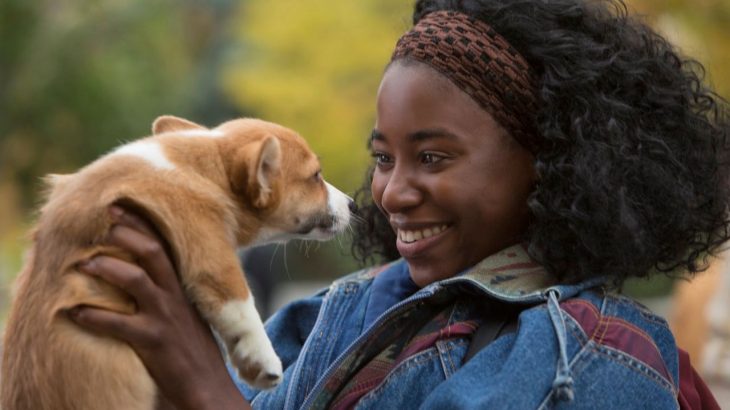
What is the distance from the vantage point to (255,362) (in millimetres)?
2770

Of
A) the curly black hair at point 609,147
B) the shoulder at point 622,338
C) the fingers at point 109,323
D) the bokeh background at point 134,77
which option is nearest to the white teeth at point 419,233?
the curly black hair at point 609,147

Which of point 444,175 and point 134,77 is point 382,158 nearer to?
point 444,175

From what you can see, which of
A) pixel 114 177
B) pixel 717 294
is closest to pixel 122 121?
pixel 717 294

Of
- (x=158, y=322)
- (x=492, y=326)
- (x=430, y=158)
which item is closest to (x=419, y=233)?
(x=430, y=158)

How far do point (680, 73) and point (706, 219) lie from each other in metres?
0.45

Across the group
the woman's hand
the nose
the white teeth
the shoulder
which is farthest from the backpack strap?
the woman's hand

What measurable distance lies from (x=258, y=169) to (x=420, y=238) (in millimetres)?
525

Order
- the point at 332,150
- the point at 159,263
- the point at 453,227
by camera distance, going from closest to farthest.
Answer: the point at 159,263 < the point at 453,227 < the point at 332,150

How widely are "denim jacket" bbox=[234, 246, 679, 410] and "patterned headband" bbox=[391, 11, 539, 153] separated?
1.24 ft

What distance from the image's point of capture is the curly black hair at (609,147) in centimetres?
273

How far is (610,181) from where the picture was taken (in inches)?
108

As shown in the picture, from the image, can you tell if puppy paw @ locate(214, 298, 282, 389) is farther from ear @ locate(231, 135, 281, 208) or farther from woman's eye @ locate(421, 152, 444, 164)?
woman's eye @ locate(421, 152, 444, 164)

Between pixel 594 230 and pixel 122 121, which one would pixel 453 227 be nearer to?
pixel 594 230

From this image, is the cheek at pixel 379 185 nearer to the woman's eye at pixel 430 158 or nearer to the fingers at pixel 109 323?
the woman's eye at pixel 430 158
